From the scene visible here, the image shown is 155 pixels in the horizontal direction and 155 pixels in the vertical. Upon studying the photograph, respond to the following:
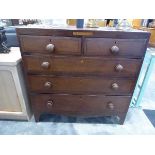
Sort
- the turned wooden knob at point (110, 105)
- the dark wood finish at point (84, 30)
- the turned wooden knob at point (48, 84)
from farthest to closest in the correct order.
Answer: the turned wooden knob at point (110, 105) < the turned wooden knob at point (48, 84) < the dark wood finish at point (84, 30)

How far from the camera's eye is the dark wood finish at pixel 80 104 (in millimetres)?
1235

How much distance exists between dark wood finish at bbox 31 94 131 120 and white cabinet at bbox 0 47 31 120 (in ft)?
0.40

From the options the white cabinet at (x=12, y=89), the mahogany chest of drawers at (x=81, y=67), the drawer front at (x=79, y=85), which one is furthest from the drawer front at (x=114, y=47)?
the white cabinet at (x=12, y=89)

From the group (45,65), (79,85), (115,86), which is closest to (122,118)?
(115,86)

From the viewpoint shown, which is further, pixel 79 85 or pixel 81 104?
pixel 81 104

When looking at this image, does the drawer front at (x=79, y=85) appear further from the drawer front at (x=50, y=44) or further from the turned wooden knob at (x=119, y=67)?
the drawer front at (x=50, y=44)

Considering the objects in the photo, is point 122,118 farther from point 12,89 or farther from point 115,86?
point 12,89

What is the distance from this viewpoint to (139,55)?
1021mm

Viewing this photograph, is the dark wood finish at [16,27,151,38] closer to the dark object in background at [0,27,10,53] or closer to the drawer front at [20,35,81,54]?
the drawer front at [20,35,81,54]

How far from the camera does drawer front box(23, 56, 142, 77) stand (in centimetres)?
104

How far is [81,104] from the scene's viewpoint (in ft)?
4.18

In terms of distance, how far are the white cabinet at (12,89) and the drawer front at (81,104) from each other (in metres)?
0.13

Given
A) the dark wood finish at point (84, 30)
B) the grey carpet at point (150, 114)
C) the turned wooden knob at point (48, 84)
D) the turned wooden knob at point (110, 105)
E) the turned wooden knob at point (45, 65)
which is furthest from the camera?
the grey carpet at point (150, 114)

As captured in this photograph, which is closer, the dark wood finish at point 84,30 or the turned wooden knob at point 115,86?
the dark wood finish at point 84,30
